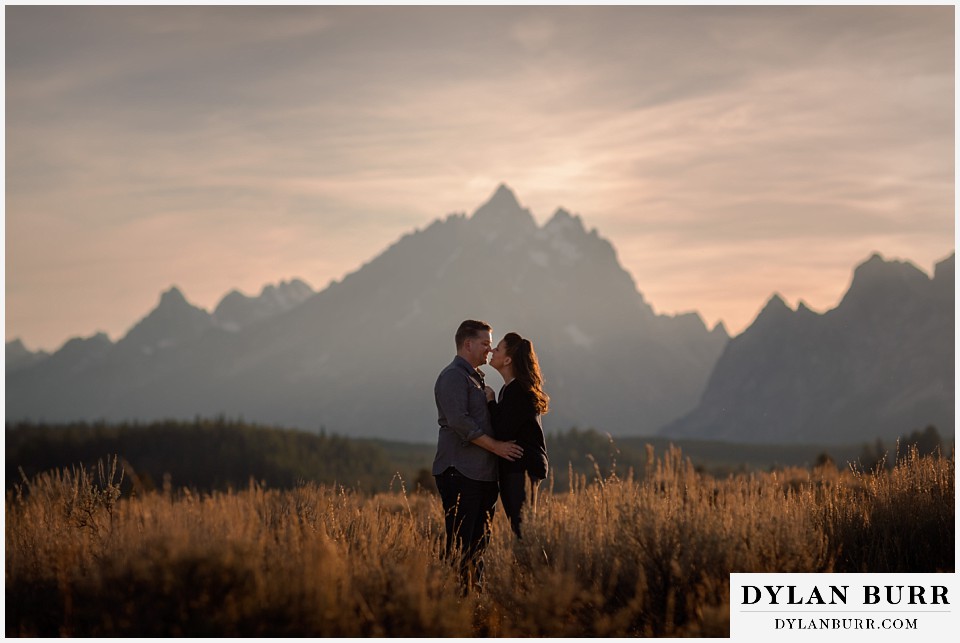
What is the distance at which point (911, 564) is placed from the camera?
8.43 metres

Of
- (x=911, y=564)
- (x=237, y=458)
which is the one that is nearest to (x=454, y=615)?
(x=911, y=564)

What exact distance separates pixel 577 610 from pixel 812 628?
1456 millimetres

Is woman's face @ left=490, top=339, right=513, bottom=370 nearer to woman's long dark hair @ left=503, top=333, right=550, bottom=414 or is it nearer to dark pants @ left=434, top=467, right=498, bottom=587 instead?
woman's long dark hair @ left=503, top=333, right=550, bottom=414

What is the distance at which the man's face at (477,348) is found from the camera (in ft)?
26.5

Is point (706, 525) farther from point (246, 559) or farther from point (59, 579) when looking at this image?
point (59, 579)

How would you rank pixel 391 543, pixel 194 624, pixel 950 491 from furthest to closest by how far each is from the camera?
pixel 950 491 → pixel 391 543 → pixel 194 624

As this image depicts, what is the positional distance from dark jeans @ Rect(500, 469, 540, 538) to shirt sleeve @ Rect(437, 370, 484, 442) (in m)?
0.50

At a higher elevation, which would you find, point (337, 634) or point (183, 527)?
point (183, 527)

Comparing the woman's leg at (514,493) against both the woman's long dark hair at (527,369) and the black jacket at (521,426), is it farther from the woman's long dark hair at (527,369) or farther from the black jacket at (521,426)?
the woman's long dark hair at (527,369)

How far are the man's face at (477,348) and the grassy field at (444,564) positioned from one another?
4.01 ft

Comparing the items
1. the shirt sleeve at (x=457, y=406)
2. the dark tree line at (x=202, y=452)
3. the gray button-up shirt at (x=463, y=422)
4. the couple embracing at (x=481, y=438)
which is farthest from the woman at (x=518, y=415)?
→ the dark tree line at (x=202, y=452)

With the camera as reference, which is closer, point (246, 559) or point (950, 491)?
point (246, 559)

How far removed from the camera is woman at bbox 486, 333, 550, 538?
26.4 feet

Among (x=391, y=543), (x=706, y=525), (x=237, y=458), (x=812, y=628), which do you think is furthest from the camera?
(x=237, y=458)
